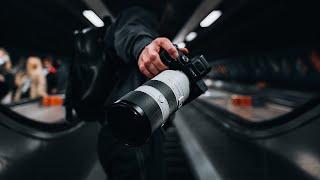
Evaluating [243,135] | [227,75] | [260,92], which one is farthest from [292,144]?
[227,75]

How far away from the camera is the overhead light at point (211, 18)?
6.78 meters

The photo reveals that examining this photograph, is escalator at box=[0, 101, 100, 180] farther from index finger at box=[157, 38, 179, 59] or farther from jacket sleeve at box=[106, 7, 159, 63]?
index finger at box=[157, 38, 179, 59]

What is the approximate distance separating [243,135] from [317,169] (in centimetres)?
184

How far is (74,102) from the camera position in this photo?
1689mm

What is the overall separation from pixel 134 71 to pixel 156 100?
0.44 meters

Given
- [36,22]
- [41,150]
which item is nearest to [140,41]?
[41,150]

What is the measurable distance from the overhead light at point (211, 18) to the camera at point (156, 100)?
229 inches

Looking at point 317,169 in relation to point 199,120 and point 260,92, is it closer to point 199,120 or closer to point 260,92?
point 199,120

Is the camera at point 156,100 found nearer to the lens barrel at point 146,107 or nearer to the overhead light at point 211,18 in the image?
the lens barrel at point 146,107

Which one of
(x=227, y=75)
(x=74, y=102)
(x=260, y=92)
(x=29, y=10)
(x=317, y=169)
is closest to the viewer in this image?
(x=74, y=102)

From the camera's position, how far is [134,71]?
4.59ft

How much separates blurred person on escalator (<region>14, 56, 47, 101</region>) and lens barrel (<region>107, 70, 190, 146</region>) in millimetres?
9450

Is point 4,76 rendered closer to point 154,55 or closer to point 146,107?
point 154,55

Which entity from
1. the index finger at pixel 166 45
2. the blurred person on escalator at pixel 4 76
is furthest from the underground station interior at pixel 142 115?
the blurred person on escalator at pixel 4 76
